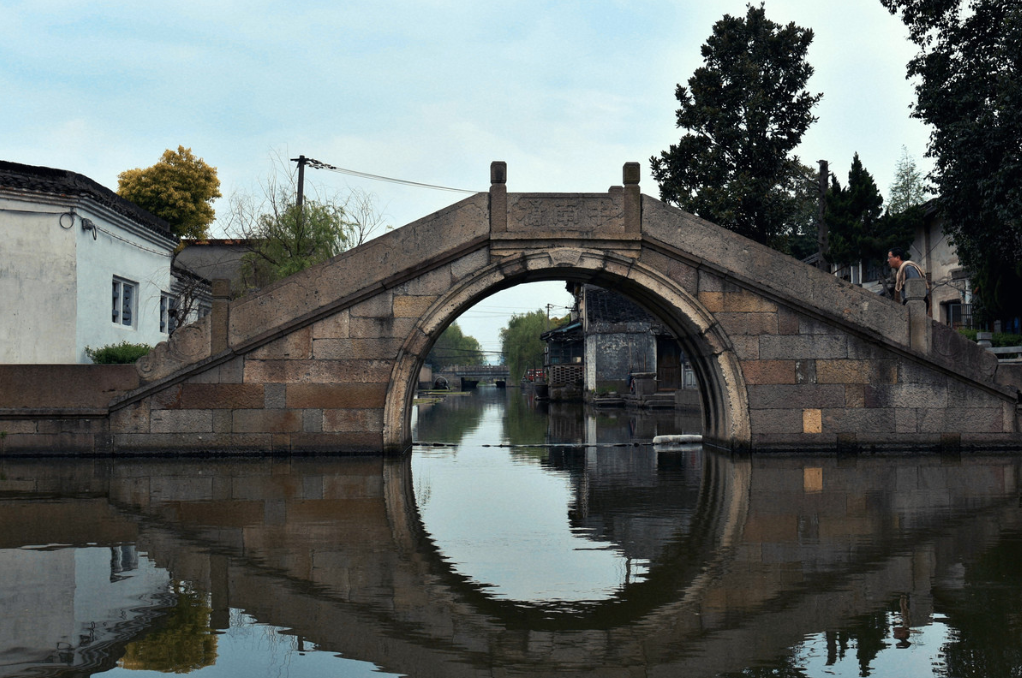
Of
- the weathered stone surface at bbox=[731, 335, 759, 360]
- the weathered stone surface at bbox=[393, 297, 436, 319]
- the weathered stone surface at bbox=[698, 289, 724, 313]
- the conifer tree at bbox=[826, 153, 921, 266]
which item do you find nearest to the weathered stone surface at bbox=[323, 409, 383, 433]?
the weathered stone surface at bbox=[393, 297, 436, 319]

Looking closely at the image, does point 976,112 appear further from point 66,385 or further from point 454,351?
point 454,351

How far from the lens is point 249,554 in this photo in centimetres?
652

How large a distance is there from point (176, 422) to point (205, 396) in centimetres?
55

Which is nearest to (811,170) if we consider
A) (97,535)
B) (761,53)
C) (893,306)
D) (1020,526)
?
(761,53)

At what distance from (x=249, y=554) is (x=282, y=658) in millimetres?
2341

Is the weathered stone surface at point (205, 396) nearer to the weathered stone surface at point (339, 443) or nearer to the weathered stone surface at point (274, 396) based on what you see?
the weathered stone surface at point (274, 396)

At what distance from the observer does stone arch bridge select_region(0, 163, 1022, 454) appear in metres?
13.3

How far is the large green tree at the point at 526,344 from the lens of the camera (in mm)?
85000

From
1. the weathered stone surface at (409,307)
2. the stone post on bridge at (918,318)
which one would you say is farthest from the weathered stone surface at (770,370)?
the weathered stone surface at (409,307)

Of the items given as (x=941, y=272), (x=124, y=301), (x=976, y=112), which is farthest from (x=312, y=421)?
(x=941, y=272)

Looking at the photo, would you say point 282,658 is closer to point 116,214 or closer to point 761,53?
point 116,214

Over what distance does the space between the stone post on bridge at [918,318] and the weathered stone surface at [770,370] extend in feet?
6.19

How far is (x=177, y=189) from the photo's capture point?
4009 centimetres

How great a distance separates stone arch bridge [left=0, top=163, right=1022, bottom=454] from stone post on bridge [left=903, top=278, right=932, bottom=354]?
0.03 meters
